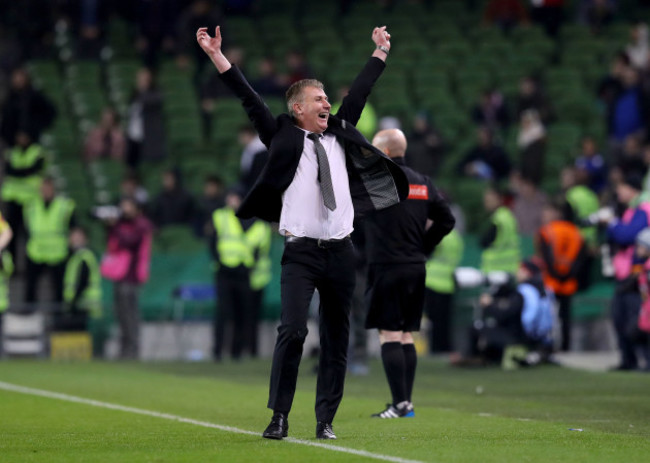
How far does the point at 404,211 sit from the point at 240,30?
17.3 meters

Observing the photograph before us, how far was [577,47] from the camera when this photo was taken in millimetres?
28828

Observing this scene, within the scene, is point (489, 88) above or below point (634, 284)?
above

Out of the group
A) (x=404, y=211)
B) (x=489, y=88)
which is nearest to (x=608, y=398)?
(x=404, y=211)

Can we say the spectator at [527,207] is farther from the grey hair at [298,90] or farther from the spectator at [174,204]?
the grey hair at [298,90]

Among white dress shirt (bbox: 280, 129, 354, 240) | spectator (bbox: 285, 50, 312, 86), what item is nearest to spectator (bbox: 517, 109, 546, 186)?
spectator (bbox: 285, 50, 312, 86)

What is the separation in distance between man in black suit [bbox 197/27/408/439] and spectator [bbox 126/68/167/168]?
15347mm

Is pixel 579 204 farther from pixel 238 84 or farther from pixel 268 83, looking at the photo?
pixel 238 84

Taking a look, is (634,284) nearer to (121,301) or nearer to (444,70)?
(121,301)

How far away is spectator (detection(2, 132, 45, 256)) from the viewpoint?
73.3ft

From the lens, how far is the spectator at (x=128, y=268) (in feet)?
68.7

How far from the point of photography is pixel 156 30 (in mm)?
27125

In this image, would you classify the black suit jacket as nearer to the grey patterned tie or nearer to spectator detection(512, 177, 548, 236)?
the grey patterned tie

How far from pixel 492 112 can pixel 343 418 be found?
15.9 meters

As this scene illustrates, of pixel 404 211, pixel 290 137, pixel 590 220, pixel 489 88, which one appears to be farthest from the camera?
pixel 489 88
